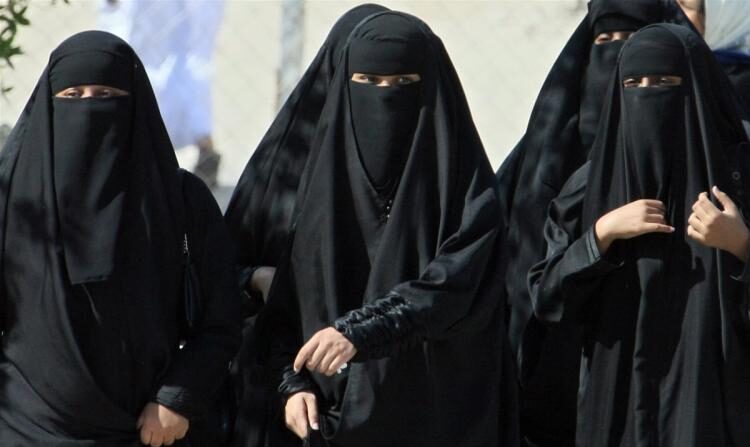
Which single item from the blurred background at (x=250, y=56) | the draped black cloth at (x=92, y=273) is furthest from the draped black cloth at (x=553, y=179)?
the blurred background at (x=250, y=56)

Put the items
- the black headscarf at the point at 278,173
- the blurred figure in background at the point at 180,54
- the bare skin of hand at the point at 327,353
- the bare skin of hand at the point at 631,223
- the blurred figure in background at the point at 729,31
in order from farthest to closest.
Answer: the blurred figure in background at the point at 180,54
the blurred figure in background at the point at 729,31
the black headscarf at the point at 278,173
the bare skin of hand at the point at 631,223
the bare skin of hand at the point at 327,353

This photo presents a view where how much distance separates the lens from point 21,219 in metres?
4.08

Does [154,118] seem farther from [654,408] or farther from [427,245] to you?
[654,408]

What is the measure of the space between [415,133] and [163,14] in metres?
2.49

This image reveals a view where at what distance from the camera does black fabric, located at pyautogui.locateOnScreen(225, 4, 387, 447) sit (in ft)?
14.6

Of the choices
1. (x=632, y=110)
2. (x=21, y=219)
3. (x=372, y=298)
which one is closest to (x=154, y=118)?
(x=21, y=219)

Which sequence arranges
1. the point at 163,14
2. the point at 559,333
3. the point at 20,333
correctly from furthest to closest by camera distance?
the point at 163,14 < the point at 559,333 < the point at 20,333

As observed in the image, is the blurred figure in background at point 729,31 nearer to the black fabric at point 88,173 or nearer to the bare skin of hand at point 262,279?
the bare skin of hand at point 262,279

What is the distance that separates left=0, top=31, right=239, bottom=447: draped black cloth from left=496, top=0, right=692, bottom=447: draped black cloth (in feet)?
3.14

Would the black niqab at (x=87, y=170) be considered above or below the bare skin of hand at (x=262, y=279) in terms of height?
above

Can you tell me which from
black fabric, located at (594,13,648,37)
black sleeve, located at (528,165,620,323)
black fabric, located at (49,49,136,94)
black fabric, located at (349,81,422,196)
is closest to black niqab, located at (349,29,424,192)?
black fabric, located at (349,81,422,196)

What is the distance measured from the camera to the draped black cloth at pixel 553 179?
4.62 metres

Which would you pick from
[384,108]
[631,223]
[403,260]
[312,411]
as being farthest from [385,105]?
[312,411]

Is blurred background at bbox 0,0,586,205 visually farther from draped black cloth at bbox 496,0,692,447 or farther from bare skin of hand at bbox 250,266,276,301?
bare skin of hand at bbox 250,266,276,301
